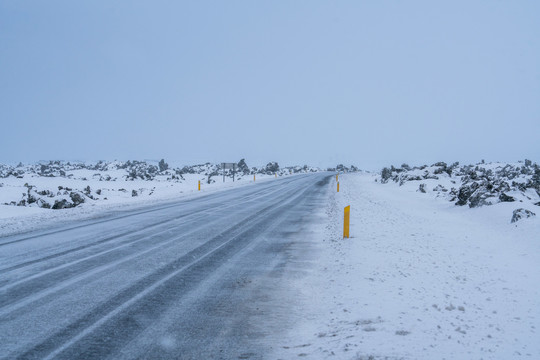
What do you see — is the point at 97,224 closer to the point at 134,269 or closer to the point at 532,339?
the point at 134,269

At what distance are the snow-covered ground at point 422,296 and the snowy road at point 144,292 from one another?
64cm

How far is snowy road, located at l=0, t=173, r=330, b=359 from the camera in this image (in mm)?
4008

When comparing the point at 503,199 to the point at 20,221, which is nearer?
the point at 20,221

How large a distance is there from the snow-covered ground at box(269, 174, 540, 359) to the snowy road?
0.64 meters

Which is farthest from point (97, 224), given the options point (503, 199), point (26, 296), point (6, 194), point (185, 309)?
point (503, 199)

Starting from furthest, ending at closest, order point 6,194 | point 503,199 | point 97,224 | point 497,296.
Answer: point 6,194 < point 503,199 < point 97,224 < point 497,296

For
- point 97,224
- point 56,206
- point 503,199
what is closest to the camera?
point 97,224

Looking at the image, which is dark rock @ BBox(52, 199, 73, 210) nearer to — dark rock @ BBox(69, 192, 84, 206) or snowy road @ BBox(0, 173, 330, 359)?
dark rock @ BBox(69, 192, 84, 206)

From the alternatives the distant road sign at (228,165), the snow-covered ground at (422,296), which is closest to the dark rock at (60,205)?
the snow-covered ground at (422,296)

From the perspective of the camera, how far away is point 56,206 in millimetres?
18297

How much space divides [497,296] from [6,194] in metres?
26.6

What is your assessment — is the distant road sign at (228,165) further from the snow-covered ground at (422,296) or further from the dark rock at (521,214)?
the dark rock at (521,214)

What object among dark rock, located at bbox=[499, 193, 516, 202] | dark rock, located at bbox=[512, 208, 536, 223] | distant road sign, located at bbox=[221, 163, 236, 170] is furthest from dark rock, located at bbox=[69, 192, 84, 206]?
distant road sign, located at bbox=[221, 163, 236, 170]

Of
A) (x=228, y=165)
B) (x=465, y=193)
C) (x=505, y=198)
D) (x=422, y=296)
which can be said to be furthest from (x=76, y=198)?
(x=228, y=165)
